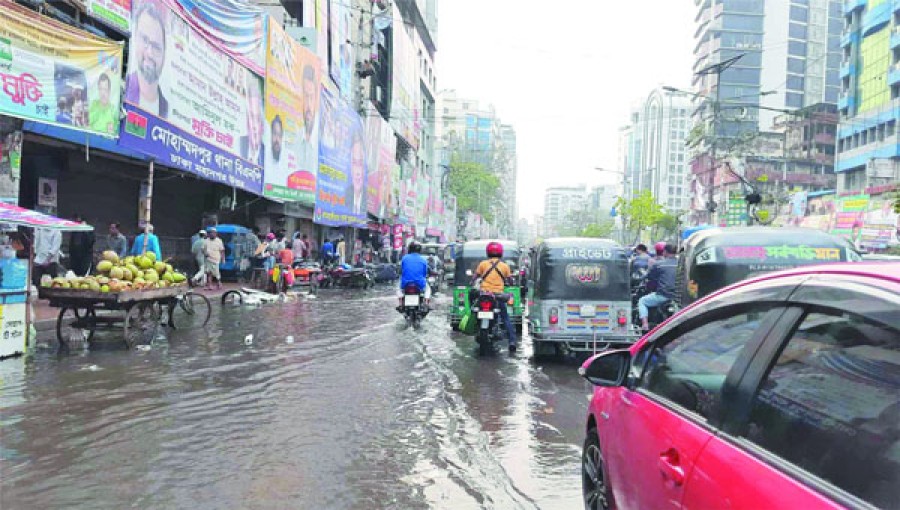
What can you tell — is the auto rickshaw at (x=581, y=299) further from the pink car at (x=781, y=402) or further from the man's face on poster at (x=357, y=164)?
the man's face on poster at (x=357, y=164)

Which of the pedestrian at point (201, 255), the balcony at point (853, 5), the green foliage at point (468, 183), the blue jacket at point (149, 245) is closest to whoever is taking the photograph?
the blue jacket at point (149, 245)

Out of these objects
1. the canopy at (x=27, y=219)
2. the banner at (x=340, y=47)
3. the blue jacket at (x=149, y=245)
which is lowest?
the blue jacket at (x=149, y=245)

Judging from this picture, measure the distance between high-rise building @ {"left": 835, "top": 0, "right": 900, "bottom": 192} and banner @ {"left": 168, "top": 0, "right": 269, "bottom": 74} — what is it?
39451 mm

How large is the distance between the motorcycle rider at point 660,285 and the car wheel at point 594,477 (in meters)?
7.61

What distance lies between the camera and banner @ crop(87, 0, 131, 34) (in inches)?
463

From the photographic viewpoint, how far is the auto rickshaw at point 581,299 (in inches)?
393

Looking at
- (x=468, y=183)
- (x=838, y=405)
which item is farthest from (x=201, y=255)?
(x=468, y=183)

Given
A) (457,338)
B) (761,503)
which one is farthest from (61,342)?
(761,503)

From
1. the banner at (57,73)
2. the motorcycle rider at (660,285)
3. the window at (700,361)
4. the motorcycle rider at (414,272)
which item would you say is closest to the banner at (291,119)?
the motorcycle rider at (414,272)

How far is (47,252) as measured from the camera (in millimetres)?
14523

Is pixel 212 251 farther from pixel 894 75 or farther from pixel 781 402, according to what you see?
pixel 894 75

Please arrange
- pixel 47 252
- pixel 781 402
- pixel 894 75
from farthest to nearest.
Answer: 1. pixel 894 75
2. pixel 47 252
3. pixel 781 402

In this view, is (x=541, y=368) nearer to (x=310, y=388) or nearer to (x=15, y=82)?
(x=310, y=388)

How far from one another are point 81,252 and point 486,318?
1118 centimetres
